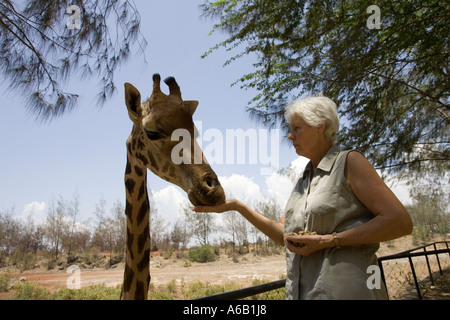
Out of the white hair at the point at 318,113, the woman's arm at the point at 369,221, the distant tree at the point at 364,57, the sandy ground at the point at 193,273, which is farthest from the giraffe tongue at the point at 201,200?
the sandy ground at the point at 193,273

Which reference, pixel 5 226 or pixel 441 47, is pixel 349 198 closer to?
pixel 441 47

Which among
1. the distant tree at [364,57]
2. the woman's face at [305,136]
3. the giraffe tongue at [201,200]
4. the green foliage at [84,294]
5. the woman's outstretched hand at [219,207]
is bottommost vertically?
the green foliage at [84,294]

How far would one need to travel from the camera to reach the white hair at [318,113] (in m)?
1.65

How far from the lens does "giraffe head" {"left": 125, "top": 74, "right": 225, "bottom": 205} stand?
79.5 inches

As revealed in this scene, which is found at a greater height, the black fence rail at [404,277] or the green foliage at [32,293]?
the black fence rail at [404,277]

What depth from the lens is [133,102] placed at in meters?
2.54

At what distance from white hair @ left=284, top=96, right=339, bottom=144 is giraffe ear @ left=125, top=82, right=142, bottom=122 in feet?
4.48

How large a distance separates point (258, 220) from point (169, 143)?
0.85m

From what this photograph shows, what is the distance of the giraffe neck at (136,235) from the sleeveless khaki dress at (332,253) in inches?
52.7

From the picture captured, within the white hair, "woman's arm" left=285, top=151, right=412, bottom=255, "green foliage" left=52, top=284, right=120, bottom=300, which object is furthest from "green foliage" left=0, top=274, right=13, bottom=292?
the white hair

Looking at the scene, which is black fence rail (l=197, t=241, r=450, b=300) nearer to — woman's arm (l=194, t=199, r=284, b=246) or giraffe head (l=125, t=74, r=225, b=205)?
woman's arm (l=194, t=199, r=284, b=246)

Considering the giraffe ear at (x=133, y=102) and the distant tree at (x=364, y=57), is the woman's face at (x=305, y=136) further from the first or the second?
the distant tree at (x=364, y=57)
